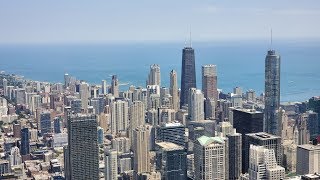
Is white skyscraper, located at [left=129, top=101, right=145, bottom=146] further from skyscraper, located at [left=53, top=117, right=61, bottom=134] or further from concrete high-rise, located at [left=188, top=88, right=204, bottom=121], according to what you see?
skyscraper, located at [left=53, top=117, right=61, bottom=134]

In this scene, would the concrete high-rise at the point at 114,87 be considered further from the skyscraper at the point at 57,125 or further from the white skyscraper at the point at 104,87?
the skyscraper at the point at 57,125

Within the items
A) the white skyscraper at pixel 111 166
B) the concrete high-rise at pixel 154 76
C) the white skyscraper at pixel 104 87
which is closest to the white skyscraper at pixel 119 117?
the white skyscraper at pixel 111 166

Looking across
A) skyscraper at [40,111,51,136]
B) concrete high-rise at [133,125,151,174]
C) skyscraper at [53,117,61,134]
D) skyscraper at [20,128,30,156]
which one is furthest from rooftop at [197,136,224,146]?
skyscraper at [40,111,51,136]

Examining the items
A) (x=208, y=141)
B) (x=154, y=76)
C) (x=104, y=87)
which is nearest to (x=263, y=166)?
(x=208, y=141)

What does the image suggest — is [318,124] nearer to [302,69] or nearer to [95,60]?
[302,69]

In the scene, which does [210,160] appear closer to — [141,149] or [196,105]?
[141,149]

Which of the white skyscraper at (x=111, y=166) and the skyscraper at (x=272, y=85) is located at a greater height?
the skyscraper at (x=272, y=85)

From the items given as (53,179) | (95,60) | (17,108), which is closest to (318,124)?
(53,179)
